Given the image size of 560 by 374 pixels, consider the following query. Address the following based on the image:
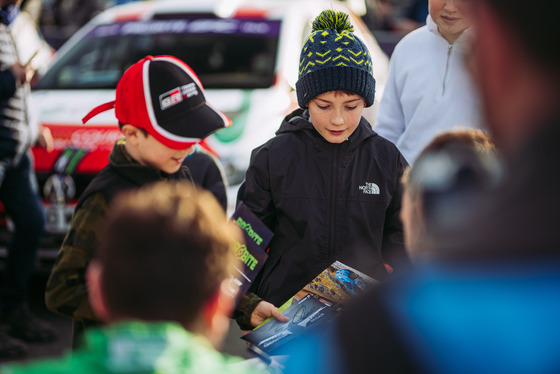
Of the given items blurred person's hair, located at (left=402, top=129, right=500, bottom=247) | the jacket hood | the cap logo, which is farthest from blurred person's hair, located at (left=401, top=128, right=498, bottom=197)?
the cap logo

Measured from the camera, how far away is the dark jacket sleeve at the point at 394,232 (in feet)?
8.16

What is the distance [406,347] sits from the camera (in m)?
0.82

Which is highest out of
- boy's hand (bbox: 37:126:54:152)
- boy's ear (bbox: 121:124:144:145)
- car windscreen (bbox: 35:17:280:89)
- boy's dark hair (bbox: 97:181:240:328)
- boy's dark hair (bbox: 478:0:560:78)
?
boy's dark hair (bbox: 478:0:560:78)

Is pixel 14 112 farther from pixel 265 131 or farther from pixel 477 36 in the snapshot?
pixel 477 36

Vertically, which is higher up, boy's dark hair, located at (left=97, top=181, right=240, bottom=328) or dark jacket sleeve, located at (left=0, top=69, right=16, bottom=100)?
boy's dark hair, located at (left=97, top=181, right=240, bottom=328)

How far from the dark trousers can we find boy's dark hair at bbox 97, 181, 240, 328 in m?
3.42

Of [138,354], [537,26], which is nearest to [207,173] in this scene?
[138,354]

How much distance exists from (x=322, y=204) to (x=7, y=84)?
2587 mm

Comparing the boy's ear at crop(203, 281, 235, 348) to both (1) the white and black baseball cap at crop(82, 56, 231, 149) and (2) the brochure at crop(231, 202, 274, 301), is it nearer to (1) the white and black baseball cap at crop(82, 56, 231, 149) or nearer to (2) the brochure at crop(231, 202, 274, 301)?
(2) the brochure at crop(231, 202, 274, 301)

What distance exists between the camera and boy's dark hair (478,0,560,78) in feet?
2.67

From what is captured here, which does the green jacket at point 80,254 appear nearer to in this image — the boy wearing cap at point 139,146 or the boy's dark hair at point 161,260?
the boy wearing cap at point 139,146

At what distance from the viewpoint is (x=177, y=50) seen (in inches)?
230

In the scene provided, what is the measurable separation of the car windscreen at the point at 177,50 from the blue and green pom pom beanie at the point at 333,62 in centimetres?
288

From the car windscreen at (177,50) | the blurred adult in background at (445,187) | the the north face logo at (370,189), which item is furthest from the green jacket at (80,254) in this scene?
the car windscreen at (177,50)
